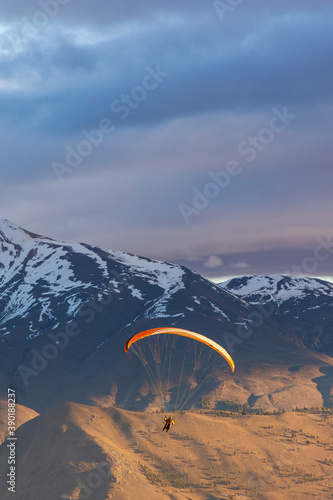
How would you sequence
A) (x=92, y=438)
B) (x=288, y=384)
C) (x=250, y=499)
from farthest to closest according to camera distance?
(x=288, y=384), (x=92, y=438), (x=250, y=499)

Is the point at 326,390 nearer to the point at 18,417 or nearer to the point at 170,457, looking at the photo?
the point at 18,417

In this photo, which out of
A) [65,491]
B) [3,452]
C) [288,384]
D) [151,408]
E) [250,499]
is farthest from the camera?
[288,384]

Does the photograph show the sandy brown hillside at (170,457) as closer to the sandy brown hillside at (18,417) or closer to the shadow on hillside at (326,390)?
the sandy brown hillside at (18,417)

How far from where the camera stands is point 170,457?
85625mm

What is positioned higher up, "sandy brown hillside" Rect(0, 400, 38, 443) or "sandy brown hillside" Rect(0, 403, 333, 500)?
"sandy brown hillside" Rect(0, 403, 333, 500)

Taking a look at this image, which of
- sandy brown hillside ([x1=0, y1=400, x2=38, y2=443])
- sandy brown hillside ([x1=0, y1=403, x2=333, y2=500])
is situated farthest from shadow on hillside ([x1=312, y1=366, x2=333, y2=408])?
sandy brown hillside ([x1=0, y1=403, x2=333, y2=500])

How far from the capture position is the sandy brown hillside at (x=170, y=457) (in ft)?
252

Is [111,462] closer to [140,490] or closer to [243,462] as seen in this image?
[140,490]

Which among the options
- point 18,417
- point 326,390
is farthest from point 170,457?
point 326,390

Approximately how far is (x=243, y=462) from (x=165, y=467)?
1101 centimetres

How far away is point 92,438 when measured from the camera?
276ft

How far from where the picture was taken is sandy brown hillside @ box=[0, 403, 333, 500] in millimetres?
76812

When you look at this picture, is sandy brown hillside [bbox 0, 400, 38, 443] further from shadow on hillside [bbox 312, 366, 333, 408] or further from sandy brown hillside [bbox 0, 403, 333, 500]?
shadow on hillside [bbox 312, 366, 333, 408]

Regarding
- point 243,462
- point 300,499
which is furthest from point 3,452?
point 300,499
